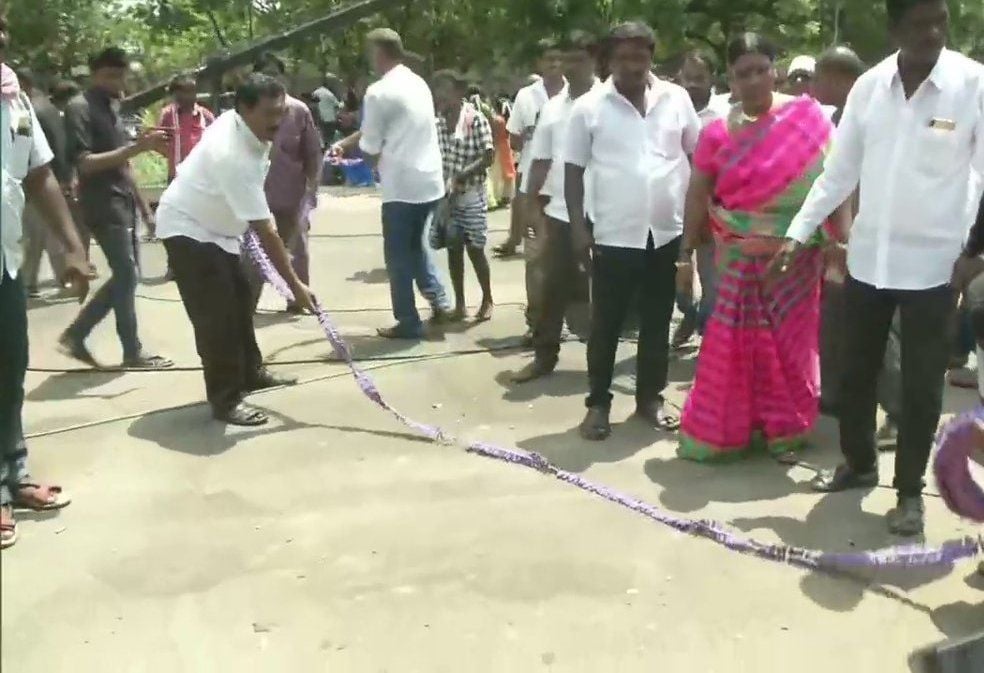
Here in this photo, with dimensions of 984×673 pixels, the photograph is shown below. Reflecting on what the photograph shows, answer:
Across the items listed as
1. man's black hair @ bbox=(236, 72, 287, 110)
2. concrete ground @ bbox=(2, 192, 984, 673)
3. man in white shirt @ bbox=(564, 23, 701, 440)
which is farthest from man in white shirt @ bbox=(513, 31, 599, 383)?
man's black hair @ bbox=(236, 72, 287, 110)

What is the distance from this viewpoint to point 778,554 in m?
3.69

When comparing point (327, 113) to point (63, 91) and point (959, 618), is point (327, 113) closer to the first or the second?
point (63, 91)

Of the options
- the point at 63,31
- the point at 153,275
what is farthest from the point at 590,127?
the point at 63,31

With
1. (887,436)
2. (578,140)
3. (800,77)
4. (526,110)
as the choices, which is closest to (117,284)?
(578,140)

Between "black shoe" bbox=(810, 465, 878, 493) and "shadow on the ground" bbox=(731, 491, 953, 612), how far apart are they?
0.03 meters

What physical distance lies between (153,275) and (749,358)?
614 centimetres

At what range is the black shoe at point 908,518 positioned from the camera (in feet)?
12.6

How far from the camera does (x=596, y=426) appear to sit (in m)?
4.99

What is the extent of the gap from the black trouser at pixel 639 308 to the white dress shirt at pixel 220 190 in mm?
1577

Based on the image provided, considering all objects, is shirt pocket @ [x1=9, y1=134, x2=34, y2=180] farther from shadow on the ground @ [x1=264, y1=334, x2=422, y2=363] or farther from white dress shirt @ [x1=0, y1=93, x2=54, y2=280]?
shadow on the ground @ [x1=264, y1=334, x2=422, y2=363]

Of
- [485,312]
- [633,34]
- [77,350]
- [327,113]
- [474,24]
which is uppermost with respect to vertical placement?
[474,24]

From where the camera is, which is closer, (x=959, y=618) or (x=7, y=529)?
(x=959, y=618)

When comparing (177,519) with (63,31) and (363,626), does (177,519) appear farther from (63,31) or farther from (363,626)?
(63,31)

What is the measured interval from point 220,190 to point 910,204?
9.74 feet
